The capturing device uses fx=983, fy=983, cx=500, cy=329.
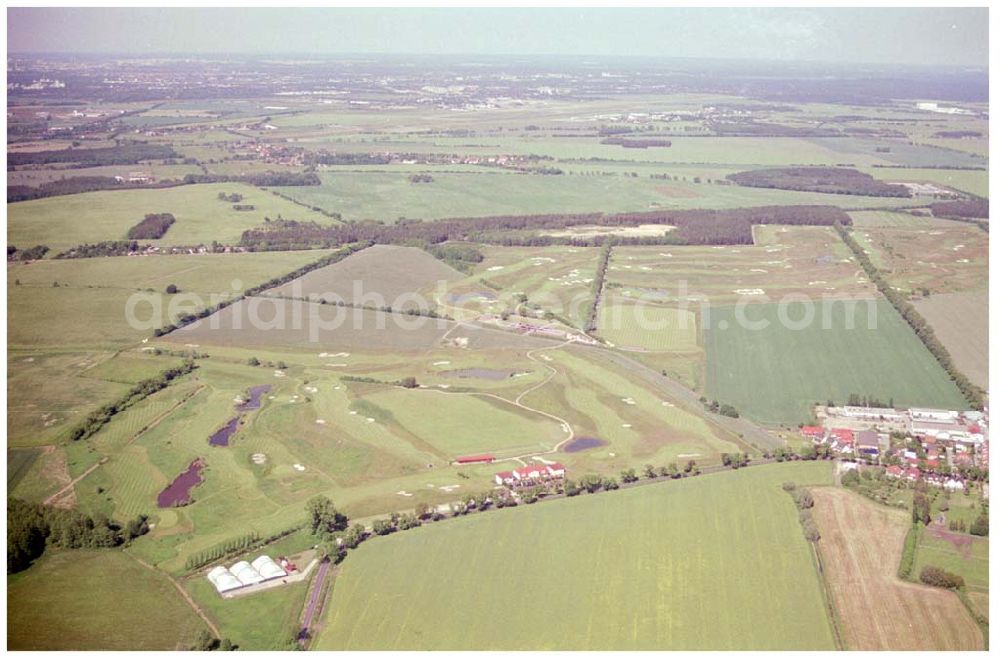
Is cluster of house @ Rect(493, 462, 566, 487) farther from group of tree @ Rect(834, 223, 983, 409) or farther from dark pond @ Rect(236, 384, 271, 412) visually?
group of tree @ Rect(834, 223, 983, 409)

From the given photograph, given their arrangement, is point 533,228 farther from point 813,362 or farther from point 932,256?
point 813,362

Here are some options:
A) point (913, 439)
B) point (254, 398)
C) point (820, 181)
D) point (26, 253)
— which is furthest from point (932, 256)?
point (26, 253)

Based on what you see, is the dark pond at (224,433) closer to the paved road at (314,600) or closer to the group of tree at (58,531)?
the group of tree at (58,531)

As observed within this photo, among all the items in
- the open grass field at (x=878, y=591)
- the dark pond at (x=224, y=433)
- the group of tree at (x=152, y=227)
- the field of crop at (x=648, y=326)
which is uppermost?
the group of tree at (x=152, y=227)

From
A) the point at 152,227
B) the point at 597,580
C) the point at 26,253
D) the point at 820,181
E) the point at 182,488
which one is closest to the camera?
the point at 597,580

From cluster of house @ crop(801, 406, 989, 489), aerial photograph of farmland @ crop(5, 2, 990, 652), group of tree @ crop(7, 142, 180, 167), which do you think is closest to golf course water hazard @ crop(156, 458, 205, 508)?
aerial photograph of farmland @ crop(5, 2, 990, 652)

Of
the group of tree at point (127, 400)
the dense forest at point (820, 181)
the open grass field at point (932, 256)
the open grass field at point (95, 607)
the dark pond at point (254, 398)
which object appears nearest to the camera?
the open grass field at point (95, 607)

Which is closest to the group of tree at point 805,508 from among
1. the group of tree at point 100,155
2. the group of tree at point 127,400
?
the group of tree at point 127,400
